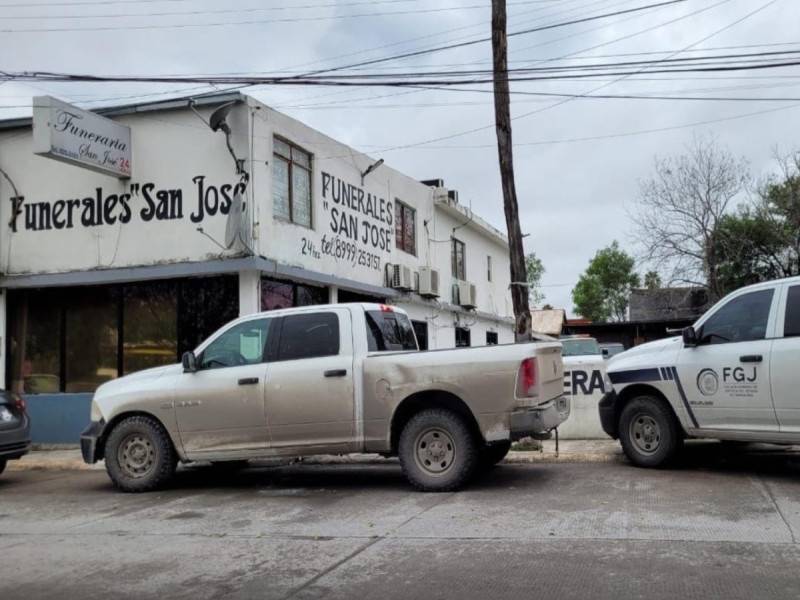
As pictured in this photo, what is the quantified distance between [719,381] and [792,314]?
1.06 metres

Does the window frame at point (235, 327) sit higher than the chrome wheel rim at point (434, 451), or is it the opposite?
the window frame at point (235, 327)

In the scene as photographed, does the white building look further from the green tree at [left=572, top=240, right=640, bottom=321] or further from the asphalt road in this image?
the green tree at [left=572, top=240, right=640, bottom=321]

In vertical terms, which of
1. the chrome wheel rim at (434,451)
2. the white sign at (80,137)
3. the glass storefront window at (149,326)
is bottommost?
the chrome wheel rim at (434,451)

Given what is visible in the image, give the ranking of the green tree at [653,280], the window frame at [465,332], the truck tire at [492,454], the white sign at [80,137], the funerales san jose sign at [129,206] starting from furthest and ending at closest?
the green tree at [653,280] → the window frame at [465,332] → the funerales san jose sign at [129,206] → the white sign at [80,137] → the truck tire at [492,454]

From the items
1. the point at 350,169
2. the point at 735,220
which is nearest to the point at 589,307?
the point at 735,220

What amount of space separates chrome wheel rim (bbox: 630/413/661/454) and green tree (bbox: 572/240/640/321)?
60.1 m

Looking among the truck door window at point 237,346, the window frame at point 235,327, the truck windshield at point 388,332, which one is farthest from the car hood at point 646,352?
the truck door window at point 237,346

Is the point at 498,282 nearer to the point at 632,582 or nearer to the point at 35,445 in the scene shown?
the point at 35,445

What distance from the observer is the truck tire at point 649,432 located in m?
9.16

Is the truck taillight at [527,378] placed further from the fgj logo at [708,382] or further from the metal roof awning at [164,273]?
the metal roof awning at [164,273]

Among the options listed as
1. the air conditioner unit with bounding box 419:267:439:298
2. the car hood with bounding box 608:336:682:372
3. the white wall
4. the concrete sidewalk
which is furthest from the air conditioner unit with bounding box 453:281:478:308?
the car hood with bounding box 608:336:682:372

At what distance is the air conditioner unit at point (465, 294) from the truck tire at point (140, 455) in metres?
15.5

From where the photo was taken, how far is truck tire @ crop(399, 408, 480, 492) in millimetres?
8312

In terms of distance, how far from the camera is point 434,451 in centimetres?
842
